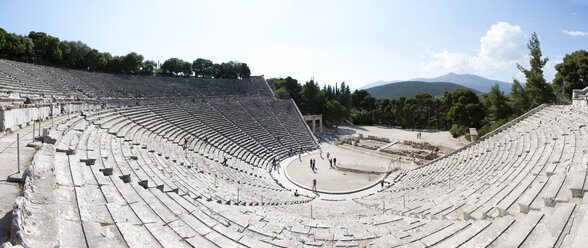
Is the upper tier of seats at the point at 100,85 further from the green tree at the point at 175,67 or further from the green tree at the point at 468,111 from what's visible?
the green tree at the point at 468,111

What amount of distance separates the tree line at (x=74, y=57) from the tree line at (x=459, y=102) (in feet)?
57.9

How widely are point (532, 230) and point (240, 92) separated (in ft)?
125

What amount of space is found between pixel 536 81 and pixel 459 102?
8520 millimetres

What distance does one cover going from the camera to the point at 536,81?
85.6 feet

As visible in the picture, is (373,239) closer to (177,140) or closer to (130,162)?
(130,162)

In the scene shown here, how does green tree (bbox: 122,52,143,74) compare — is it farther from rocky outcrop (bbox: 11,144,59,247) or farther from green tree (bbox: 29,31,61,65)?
rocky outcrop (bbox: 11,144,59,247)

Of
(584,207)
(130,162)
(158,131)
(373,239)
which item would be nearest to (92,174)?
(130,162)

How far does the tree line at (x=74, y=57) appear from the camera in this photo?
88.9 ft

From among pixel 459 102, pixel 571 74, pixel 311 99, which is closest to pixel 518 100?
pixel 571 74

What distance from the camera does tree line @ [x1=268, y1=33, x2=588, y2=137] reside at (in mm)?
Answer: 24750

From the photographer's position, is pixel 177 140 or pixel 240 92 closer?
pixel 177 140

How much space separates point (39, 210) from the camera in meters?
3.20

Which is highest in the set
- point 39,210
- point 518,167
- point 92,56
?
point 92,56

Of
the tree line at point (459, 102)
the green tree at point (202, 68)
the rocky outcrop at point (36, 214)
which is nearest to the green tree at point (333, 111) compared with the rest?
the tree line at point (459, 102)
